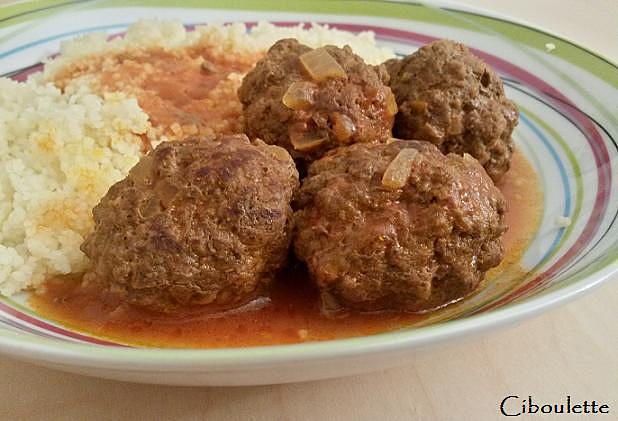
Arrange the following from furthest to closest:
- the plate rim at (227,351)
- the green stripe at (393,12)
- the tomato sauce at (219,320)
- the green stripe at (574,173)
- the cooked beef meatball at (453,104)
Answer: the green stripe at (393,12)
the cooked beef meatball at (453,104)
the green stripe at (574,173)
the tomato sauce at (219,320)
the plate rim at (227,351)

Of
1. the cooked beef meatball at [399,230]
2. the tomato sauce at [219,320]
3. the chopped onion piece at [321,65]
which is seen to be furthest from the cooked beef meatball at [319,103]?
the tomato sauce at [219,320]

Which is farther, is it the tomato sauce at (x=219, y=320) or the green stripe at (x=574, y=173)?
the green stripe at (x=574, y=173)

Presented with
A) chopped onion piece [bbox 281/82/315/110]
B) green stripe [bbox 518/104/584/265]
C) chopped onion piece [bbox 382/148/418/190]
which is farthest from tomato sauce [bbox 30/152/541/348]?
chopped onion piece [bbox 281/82/315/110]

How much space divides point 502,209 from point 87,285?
1.74 m

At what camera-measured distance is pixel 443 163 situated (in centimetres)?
263

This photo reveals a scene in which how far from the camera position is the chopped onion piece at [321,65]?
3084 mm

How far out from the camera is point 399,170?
2.57 meters

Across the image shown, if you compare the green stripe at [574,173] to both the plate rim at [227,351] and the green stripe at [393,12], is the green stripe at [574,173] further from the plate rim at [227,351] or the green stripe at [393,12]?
the plate rim at [227,351]

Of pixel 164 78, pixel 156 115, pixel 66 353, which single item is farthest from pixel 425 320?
pixel 164 78

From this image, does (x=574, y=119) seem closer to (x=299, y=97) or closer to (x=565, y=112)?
(x=565, y=112)

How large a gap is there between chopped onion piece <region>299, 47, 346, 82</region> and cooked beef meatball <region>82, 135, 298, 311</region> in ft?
2.05

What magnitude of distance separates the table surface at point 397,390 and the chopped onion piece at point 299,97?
119 centimetres

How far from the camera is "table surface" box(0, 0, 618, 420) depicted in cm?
249

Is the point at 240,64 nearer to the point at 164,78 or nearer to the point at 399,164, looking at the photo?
the point at 164,78
